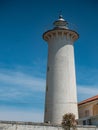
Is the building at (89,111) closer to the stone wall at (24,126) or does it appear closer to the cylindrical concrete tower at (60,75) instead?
the cylindrical concrete tower at (60,75)

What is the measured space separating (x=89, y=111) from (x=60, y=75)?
23.2 ft

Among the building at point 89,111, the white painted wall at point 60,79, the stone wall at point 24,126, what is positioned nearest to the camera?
the stone wall at point 24,126

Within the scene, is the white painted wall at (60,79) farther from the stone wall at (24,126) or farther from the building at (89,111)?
the stone wall at (24,126)

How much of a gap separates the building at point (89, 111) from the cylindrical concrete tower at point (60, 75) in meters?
1.38

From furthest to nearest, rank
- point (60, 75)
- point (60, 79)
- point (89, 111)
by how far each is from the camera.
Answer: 1. point (89, 111)
2. point (60, 75)
3. point (60, 79)

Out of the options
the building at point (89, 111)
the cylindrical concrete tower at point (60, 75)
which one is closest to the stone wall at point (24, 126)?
the cylindrical concrete tower at point (60, 75)

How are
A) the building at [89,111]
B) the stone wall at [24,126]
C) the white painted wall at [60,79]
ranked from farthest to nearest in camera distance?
1. the white painted wall at [60,79]
2. the building at [89,111]
3. the stone wall at [24,126]

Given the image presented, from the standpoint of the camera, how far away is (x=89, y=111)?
120ft

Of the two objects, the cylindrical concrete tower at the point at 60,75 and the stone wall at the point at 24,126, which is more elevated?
the cylindrical concrete tower at the point at 60,75

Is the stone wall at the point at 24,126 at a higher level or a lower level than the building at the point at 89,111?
lower

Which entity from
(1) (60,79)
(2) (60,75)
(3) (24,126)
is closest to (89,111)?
(1) (60,79)

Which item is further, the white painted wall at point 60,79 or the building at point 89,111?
the white painted wall at point 60,79

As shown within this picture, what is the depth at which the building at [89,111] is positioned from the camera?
3206cm

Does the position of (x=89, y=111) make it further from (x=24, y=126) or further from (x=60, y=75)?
(x=24, y=126)
